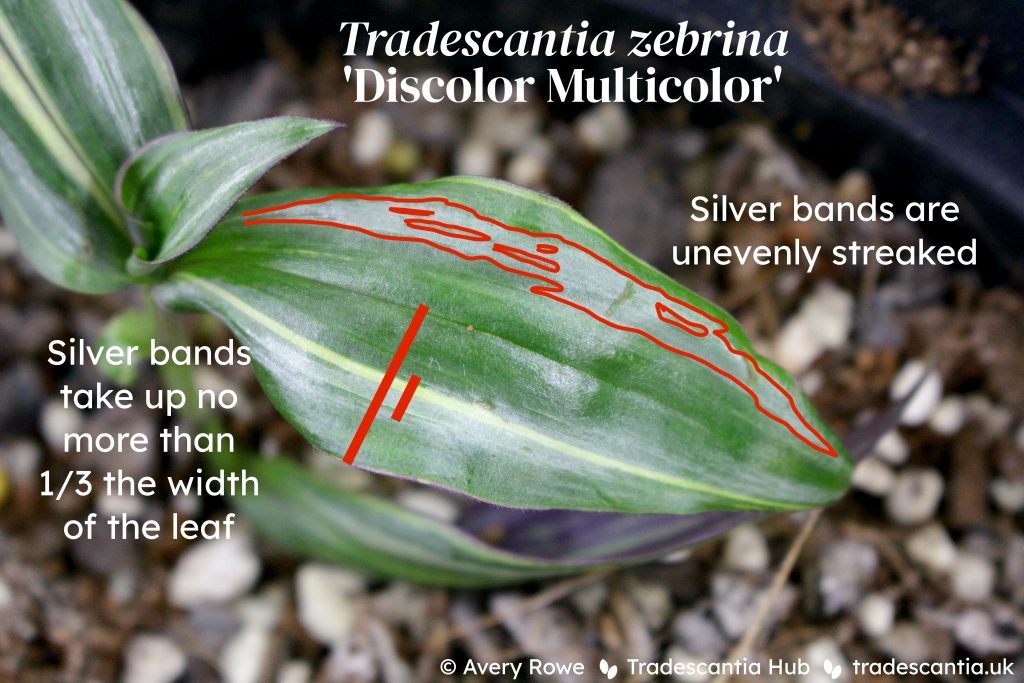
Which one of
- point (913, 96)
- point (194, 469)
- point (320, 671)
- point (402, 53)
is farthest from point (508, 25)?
point (320, 671)

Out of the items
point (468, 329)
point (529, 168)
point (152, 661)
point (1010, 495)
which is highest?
point (468, 329)

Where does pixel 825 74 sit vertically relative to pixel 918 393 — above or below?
above

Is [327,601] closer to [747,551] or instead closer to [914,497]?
A: [747,551]

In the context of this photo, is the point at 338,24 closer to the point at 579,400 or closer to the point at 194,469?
the point at 194,469

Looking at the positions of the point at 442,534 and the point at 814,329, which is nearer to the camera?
the point at 442,534

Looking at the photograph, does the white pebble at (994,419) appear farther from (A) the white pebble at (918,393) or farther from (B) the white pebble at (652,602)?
(B) the white pebble at (652,602)

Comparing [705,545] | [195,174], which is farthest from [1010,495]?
[195,174]
